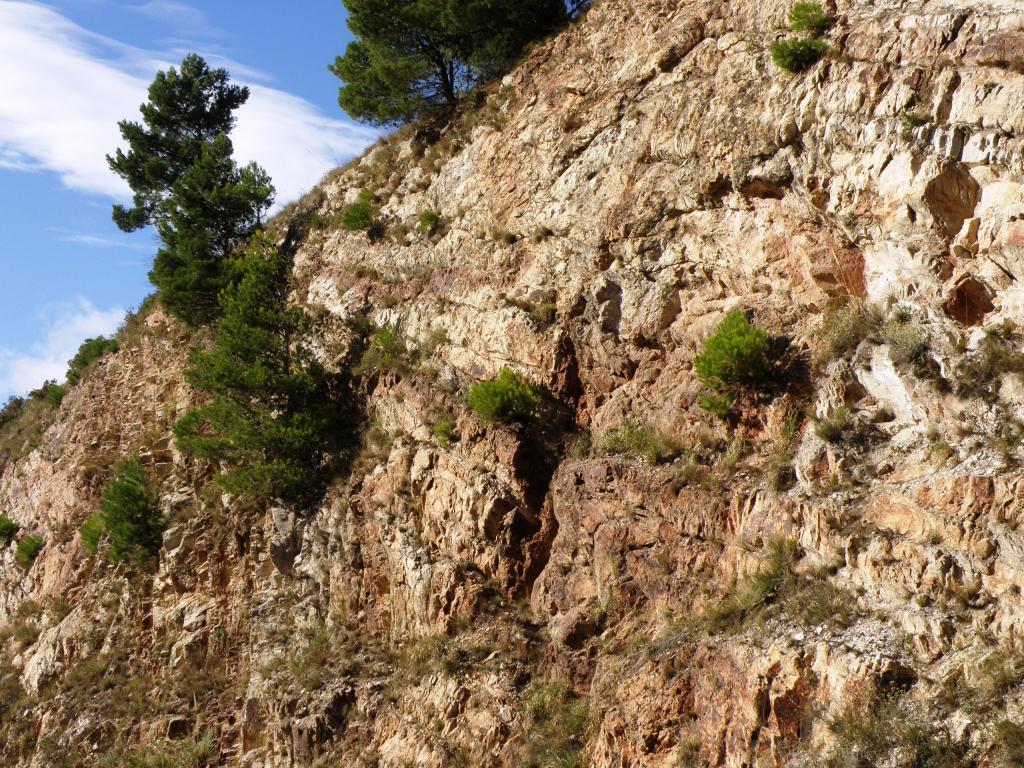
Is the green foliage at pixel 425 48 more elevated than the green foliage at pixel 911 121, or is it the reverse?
the green foliage at pixel 425 48

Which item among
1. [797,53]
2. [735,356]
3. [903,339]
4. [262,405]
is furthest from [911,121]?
[262,405]

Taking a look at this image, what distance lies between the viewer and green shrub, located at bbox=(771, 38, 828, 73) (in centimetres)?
1402

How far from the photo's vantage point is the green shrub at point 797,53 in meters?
14.0

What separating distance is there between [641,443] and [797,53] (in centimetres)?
619

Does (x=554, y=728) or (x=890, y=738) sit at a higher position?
(x=890, y=738)

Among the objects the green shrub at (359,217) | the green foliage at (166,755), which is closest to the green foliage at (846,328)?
the green shrub at (359,217)

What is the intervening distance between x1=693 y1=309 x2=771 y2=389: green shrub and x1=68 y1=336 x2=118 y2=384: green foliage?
21671 mm

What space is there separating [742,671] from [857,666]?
1.38 m

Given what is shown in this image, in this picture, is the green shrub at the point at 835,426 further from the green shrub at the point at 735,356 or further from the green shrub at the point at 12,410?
the green shrub at the point at 12,410

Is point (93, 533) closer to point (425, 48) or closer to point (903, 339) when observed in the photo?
point (425, 48)

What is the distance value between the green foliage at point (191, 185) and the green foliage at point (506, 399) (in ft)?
36.1

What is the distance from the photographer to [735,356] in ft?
41.8

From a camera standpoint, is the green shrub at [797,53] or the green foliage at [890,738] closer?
the green foliage at [890,738]

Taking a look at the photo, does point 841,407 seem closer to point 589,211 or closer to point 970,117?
point 970,117
